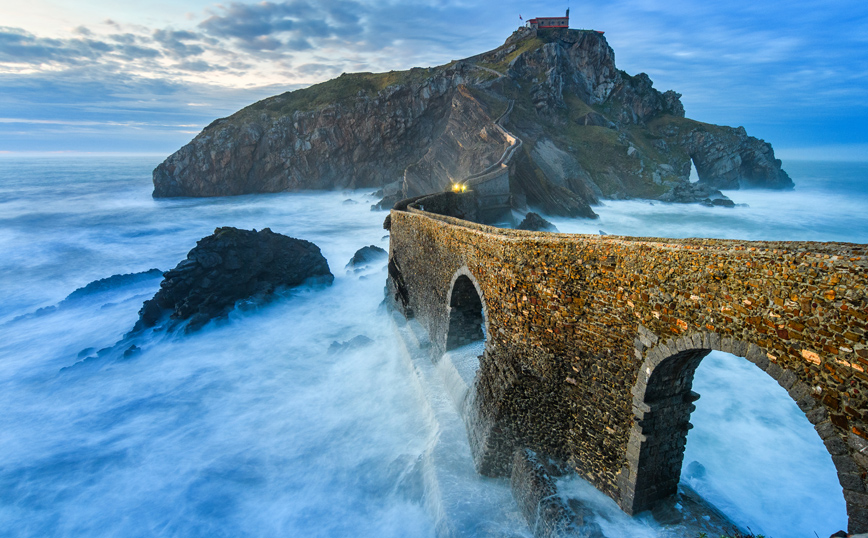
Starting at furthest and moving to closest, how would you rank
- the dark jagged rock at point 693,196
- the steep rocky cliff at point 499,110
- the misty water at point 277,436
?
1. the steep rocky cliff at point 499,110
2. the dark jagged rock at point 693,196
3. the misty water at point 277,436

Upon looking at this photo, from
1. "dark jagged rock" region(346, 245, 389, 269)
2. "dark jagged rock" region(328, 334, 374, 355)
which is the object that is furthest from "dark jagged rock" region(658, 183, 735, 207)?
"dark jagged rock" region(328, 334, 374, 355)

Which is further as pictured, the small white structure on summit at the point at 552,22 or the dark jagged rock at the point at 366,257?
the small white structure on summit at the point at 552,22

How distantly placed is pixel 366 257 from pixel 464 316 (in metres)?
18.5

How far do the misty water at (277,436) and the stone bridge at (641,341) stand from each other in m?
1.36

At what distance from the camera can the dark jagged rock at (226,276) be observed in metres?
23.3

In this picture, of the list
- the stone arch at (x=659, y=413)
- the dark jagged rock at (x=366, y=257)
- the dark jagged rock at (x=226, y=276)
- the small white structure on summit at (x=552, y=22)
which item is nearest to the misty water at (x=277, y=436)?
the stone arch at (x=659, y=413)

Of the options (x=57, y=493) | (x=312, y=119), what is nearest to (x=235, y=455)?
(x=57, y=493)

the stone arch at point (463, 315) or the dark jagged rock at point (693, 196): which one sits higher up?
the dark jagged rock at point (693, 196)

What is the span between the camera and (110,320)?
24984mm

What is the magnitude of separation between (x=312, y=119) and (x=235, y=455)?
215 ft

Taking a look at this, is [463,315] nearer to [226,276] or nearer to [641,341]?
[641,341]

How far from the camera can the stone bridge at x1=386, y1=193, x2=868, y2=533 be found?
4887mm

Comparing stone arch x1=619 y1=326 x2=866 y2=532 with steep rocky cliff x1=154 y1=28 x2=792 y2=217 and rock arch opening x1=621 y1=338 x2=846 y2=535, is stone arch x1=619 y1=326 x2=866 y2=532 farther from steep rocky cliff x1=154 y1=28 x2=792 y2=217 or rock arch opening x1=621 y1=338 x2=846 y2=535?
steep rocky cliff x1=154 y1=28 x2=792 y2=217

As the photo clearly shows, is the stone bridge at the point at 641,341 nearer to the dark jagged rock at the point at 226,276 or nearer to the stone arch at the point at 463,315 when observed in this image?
the stone arch at the point at 463,315
